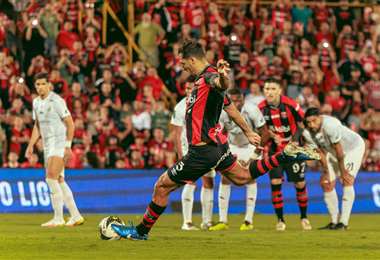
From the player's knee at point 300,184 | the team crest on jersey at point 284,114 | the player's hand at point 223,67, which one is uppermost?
the player's hand at point 223,67

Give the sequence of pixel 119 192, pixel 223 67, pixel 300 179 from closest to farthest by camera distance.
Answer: pixel 223 67 < pixel 300 179 < pixel 119 192

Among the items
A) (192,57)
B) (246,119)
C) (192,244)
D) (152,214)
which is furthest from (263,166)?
(246,119)

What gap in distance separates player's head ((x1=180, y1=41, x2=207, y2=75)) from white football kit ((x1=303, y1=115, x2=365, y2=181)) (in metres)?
5.08

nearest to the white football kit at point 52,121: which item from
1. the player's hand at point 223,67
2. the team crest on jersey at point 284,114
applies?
the team crest on jersey at point 284,114

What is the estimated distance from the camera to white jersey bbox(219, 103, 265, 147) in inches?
754

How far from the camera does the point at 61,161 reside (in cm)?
1944

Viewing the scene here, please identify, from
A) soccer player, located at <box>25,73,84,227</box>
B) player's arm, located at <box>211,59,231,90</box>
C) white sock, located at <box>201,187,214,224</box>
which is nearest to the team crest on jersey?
white sock, located at <box>201,187,214,224</box>

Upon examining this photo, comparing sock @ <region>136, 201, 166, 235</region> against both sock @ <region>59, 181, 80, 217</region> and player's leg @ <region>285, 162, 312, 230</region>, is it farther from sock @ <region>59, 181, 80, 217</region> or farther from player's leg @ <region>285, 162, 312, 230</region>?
player's leg @ <region>285, 162, 312, 230</region>

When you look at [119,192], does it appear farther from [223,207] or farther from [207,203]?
[207,203]

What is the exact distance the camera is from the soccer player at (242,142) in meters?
19.1

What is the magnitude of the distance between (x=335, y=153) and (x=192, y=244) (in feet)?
18.1

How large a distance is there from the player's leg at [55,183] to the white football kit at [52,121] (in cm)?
13

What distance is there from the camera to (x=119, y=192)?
1000 inches

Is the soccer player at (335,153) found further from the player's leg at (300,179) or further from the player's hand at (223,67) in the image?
the player's hand at (223,67)
